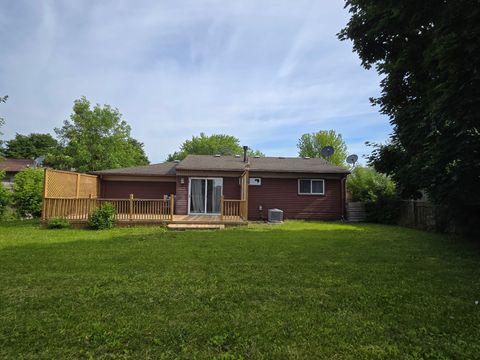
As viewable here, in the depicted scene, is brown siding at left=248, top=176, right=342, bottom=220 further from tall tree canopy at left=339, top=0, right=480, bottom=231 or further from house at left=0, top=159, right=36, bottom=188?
house at left=0, top=159, right=36, bottom=188

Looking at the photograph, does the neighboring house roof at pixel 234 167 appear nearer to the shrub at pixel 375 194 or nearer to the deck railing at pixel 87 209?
the shrub at pixel 375 194

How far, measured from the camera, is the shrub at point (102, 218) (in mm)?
10727

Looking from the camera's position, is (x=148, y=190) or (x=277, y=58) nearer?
(x=277, y=58)

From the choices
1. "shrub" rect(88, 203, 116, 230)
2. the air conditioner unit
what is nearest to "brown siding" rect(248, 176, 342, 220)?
the air conditioner unit

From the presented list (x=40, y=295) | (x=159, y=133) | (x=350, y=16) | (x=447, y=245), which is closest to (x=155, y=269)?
(x=40, y=295)

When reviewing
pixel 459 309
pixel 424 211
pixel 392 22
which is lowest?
pixel 459 309

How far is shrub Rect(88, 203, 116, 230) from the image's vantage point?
1073 cm

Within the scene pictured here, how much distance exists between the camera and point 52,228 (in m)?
10.7

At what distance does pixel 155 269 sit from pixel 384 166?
7.87m

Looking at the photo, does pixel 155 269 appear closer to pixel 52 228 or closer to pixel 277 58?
pixel 52 228

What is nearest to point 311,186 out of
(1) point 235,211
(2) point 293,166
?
(2) point 293,166

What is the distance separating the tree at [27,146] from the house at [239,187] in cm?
3991

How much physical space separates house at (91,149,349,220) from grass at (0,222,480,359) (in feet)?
27.3

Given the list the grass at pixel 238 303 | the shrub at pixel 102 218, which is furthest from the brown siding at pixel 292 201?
the grass at pixel 238 303
